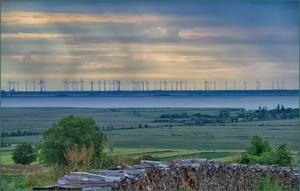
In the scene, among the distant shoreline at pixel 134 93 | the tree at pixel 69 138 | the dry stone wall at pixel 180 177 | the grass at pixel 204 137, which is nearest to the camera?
the dry stone wall at pixel 180 177

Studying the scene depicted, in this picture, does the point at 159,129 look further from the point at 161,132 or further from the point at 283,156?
the point at 283,156

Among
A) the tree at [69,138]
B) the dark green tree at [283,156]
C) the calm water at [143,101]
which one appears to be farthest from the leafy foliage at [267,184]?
the tree at [69,138]

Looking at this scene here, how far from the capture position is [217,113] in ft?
34.4

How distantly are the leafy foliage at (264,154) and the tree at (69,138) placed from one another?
1981mm

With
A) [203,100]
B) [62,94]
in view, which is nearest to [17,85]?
[62,94]

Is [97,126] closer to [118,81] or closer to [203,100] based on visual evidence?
[118,81]

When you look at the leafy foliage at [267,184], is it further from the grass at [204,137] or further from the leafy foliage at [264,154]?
the grass at [204,137]

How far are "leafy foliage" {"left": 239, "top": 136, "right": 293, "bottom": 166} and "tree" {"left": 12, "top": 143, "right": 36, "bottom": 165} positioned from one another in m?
2.90

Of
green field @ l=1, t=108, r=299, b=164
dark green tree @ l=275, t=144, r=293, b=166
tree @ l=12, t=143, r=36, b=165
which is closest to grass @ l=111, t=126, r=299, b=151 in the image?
green field @ l=1, t=108, r=299, b=164

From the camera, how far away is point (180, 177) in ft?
28.1

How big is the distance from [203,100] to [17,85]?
2.36 m

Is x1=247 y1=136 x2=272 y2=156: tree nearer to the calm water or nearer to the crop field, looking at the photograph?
the crop field

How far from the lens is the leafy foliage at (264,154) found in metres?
9.98

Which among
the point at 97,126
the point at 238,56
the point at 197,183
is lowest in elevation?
the point at 197,183
